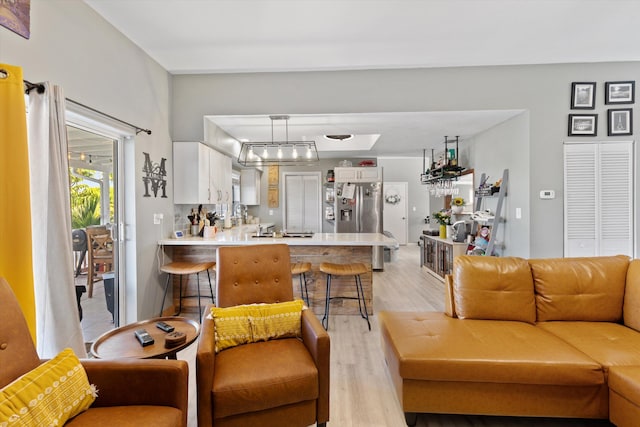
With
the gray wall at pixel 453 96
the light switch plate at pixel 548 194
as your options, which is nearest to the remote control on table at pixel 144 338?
the gray wall at pixel 453 96

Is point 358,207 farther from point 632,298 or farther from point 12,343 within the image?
point 12,343

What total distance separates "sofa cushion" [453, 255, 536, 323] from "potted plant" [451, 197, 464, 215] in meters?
3.01

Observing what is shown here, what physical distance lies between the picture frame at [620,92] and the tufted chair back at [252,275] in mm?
3954

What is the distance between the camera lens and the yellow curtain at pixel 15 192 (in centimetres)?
165

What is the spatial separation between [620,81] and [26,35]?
536 cm

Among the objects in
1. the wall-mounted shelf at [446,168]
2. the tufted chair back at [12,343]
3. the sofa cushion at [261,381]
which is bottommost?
the sofa cushion at [261,381]

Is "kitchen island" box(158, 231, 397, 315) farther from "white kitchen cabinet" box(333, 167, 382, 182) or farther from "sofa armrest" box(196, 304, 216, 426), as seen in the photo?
"white kitchen cabinet" box(333, 167, 382, 182)

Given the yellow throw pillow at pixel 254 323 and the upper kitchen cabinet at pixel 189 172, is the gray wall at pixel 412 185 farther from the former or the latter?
the yellow throw pillow at pixel 254 323

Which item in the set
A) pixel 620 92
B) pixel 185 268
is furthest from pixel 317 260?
pixel 620 92

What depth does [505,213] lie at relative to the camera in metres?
3.86

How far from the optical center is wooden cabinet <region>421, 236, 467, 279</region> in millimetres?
4599

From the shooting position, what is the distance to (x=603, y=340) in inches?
72.2

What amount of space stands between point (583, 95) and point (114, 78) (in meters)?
4.79

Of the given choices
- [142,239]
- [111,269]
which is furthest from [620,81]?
[111,269]
